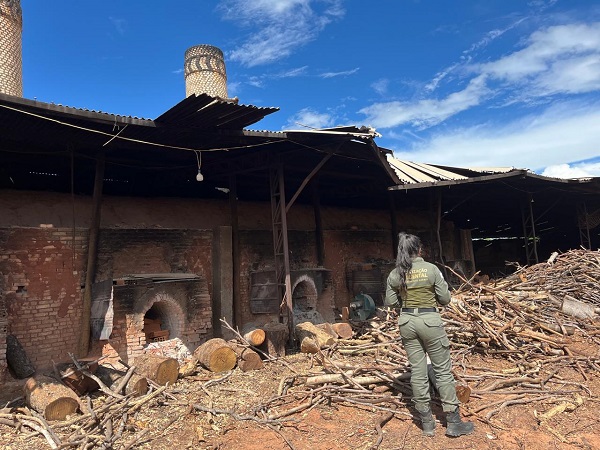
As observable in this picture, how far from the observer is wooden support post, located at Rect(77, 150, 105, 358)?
29.2ft

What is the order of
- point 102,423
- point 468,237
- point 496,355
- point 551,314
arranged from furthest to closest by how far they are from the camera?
point 468,237 → point 551,314 → point 496,355 → point 102,423

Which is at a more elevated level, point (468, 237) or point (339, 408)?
point (468, 237)

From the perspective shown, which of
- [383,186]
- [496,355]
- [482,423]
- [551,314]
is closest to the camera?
[482,423]

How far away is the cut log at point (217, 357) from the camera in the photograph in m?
7.99

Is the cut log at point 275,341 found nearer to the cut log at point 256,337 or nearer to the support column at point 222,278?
the cut log at point 256,337

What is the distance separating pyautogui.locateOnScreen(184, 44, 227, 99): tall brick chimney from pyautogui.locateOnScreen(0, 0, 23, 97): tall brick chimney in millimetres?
7047

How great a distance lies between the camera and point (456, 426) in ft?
15.9

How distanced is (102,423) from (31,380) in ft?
5.71

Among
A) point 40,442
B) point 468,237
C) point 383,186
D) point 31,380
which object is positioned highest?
point 383,186

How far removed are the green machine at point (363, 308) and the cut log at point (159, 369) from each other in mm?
5998

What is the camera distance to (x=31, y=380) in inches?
259

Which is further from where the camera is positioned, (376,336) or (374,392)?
(376,336)

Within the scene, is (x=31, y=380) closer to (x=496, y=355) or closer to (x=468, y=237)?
(x=496, y=355)

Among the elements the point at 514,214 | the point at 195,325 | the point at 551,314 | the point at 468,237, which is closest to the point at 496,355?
the point at 551,314
